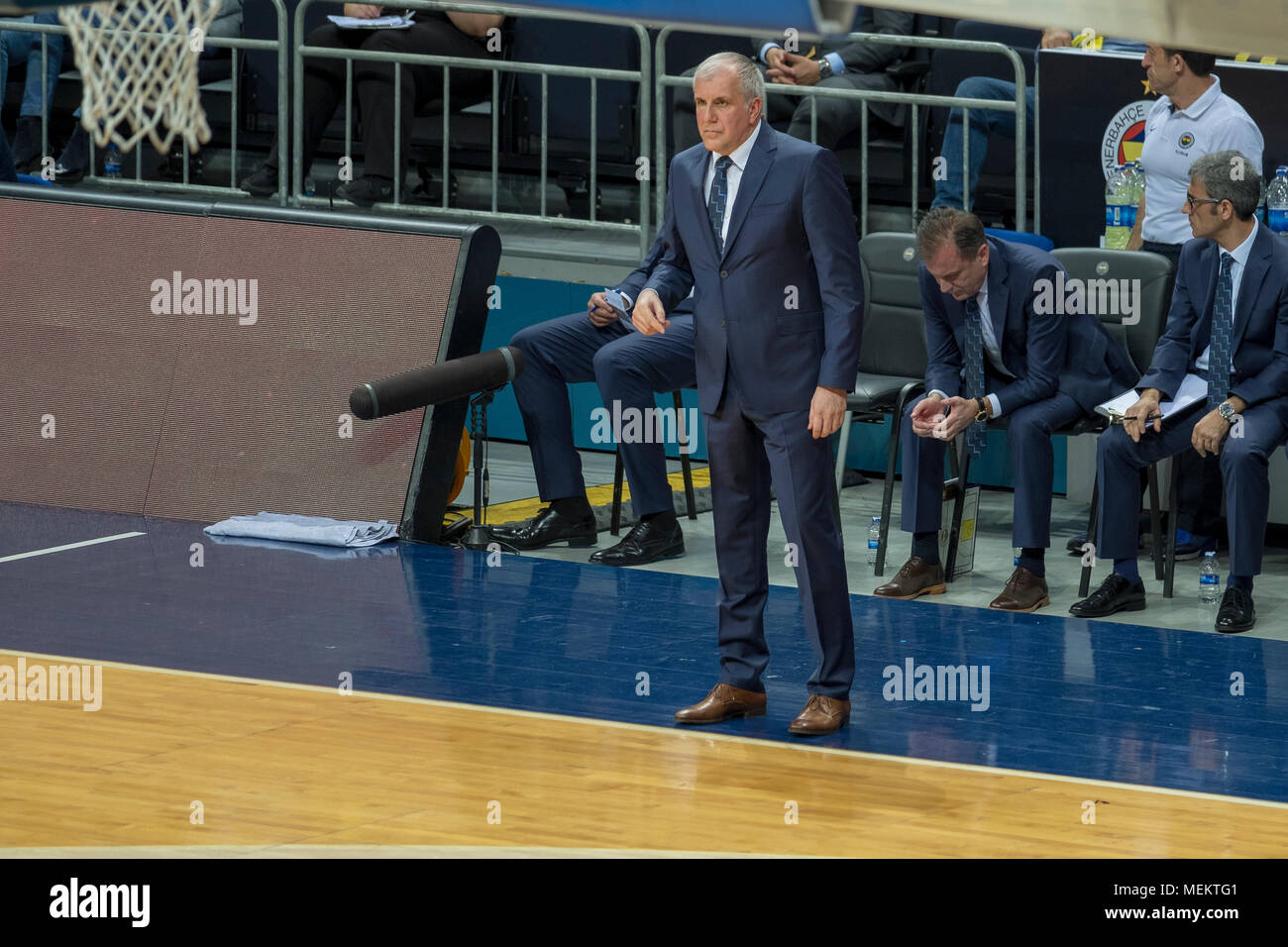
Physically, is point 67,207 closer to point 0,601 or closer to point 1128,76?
point 0,601

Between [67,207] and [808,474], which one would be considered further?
[67,207]

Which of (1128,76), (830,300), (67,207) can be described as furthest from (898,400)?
(67,207)

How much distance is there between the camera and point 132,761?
5602mm

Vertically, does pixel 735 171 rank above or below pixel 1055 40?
below

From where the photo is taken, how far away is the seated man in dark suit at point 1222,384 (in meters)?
7.34

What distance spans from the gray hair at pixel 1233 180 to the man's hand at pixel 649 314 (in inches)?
105

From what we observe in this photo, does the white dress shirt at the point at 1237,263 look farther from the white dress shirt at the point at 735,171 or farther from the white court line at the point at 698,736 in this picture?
the white court line at the point at 698,736

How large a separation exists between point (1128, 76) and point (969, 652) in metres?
3.32

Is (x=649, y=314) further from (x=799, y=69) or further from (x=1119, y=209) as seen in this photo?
(x=799, y=69)

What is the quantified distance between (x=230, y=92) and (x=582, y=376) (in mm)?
4796

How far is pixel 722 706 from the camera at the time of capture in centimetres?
599

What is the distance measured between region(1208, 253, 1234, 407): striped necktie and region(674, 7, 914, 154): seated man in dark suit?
115 inches

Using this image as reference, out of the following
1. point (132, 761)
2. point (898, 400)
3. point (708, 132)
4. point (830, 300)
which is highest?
point (708, 132)

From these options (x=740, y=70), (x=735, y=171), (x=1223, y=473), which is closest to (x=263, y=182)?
(x=1223, y=473)
